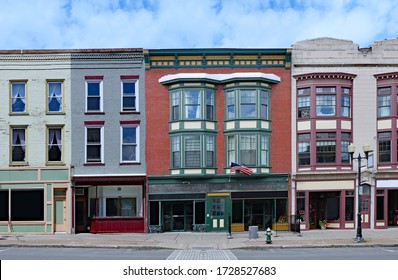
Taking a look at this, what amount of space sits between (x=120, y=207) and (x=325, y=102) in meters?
14.8

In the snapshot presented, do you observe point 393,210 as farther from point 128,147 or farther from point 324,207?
point 128,147

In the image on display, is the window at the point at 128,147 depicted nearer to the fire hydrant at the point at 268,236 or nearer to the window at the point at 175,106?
the window at the point at 175,106

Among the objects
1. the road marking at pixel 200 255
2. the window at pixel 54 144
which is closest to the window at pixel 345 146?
the road marking at pixel 200 255

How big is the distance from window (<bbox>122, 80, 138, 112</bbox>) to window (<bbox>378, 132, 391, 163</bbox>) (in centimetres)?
1592

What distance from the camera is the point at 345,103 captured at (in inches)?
1208

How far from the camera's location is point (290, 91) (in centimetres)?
3088

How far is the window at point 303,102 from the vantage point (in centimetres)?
3059

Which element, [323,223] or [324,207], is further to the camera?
[324,207]

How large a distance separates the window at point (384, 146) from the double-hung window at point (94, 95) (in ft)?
59.2

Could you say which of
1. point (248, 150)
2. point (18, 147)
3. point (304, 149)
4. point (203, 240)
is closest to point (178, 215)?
point (203, 240)

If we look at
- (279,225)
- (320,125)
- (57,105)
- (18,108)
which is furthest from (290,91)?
(18,108)

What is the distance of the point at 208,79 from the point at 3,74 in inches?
519

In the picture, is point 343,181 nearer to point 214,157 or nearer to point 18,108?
point 214,157

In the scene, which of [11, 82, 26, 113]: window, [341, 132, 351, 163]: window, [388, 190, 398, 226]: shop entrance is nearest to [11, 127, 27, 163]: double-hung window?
[11, 82, 26, 113]: window
